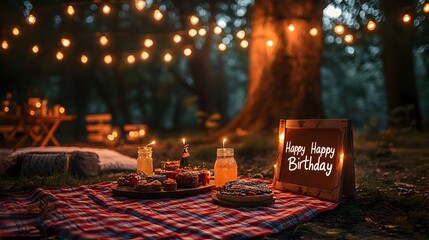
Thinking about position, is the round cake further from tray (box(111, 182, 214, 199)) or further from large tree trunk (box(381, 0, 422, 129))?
large tree trunk (box(381, 0, 422, 129))

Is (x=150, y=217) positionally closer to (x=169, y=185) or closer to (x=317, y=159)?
(x=169, y=185)

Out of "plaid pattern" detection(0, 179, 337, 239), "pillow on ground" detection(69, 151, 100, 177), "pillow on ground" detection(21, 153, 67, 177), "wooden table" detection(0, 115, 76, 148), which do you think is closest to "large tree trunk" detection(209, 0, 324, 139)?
"wooden table" detection(0, 115, 76, 148)

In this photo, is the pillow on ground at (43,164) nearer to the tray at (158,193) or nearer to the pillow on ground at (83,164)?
the pillow on ground at (83,164)

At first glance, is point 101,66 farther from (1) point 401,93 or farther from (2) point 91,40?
(1) point 401,93

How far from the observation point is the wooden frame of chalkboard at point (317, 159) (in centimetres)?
386

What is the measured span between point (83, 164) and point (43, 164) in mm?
495

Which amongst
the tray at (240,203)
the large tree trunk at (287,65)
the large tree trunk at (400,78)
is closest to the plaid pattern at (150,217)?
the tray at (240,203)

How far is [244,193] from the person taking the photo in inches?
144

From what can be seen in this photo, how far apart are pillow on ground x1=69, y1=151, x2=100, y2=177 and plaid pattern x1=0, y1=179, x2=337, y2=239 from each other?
1.32 meters

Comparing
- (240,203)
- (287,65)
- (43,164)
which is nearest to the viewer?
(240,203)

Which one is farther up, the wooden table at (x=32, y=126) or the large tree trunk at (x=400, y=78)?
the large tree trunk at (x=400, y=78)

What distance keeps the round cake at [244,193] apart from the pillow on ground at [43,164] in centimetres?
258

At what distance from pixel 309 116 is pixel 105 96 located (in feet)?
52.3

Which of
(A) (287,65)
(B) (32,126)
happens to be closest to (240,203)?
(A) (287,65)
